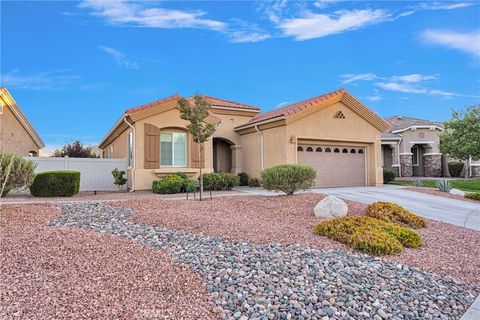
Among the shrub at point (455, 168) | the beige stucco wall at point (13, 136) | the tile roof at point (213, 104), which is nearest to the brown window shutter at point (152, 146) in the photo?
the tile roof at point (213, 104)

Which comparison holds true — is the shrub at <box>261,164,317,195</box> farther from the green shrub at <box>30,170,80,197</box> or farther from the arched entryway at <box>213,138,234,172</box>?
the arched entryway at <box>213,138,234,172</box>

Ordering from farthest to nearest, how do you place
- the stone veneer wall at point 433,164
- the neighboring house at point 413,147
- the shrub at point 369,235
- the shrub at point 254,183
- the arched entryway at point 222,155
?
the stone veneer wall at point 433,164 < the neighboring house at point 413,147 < the arched entryway at point 222,155 < the shrub at point 254,183 < the shrub at point 369,235

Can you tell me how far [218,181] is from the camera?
1516cm

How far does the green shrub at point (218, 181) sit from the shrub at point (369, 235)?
847cm

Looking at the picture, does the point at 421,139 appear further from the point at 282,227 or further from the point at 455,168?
the point at 282,227

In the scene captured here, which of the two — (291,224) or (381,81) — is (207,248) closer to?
(291,224)

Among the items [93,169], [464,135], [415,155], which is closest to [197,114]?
[93,169]

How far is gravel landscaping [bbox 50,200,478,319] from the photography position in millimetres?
3721

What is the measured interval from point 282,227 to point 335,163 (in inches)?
434

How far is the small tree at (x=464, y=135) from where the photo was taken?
23.2 metres

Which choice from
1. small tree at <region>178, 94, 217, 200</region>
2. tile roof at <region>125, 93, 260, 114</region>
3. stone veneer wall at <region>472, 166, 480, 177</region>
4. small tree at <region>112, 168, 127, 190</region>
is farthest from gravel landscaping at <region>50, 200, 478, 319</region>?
stone veneer wall at <region>472, 166, 480, 177</region>

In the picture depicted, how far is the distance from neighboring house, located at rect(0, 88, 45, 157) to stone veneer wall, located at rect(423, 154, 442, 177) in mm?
31726

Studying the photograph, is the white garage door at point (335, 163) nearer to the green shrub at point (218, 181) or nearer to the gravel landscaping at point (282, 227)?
the green shrub at point (218, 181)

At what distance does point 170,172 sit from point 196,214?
7.56 metres
